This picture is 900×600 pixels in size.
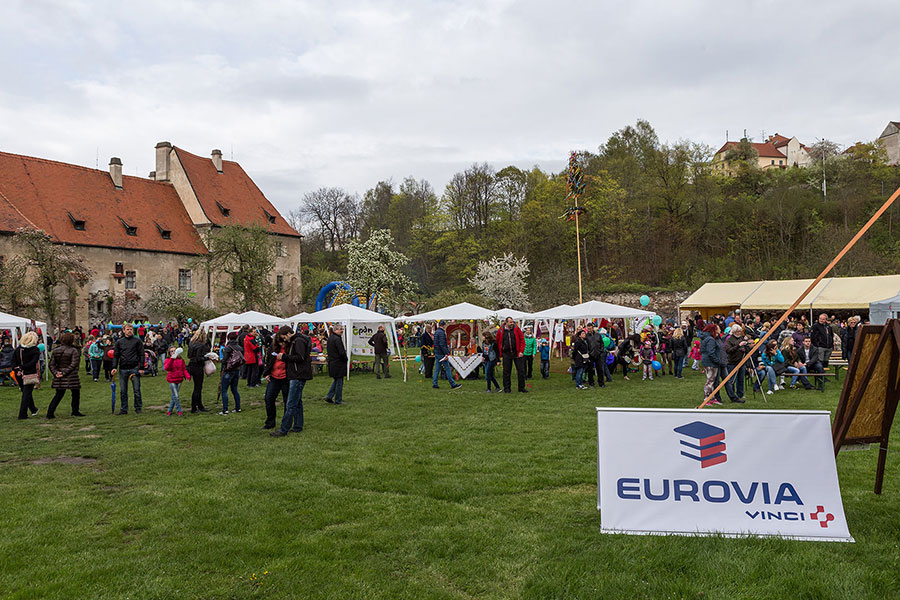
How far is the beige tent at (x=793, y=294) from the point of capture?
2694 cm

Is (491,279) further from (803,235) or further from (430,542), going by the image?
(430,542)

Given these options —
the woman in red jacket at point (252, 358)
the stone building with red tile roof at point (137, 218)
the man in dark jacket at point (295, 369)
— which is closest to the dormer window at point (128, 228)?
the stone building with red tile roof at point (137, 218)

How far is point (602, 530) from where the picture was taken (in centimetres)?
477

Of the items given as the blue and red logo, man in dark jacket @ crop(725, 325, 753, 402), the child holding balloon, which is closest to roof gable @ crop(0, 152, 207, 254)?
the child holding balloon

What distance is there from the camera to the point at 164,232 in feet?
149

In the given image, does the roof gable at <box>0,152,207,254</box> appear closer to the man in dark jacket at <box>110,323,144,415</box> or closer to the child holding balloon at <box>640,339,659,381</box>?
the man in dark jacket at <box>110,323,144,415</box>

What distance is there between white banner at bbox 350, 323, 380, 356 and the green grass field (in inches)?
415

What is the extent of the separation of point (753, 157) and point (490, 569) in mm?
66079

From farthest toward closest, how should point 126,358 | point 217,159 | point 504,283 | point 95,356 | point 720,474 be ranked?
point 217,159, point 504,283, point 95,356, point 126,358, point 720,474

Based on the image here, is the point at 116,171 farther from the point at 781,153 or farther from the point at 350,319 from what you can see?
the point at 781,153

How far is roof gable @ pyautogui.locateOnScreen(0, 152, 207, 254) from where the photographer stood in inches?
1539

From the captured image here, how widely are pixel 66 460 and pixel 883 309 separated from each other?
23716mm

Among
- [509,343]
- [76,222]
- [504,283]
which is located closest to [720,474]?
[509,343]

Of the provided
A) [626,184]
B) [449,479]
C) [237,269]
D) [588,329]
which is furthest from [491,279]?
[449,479]
